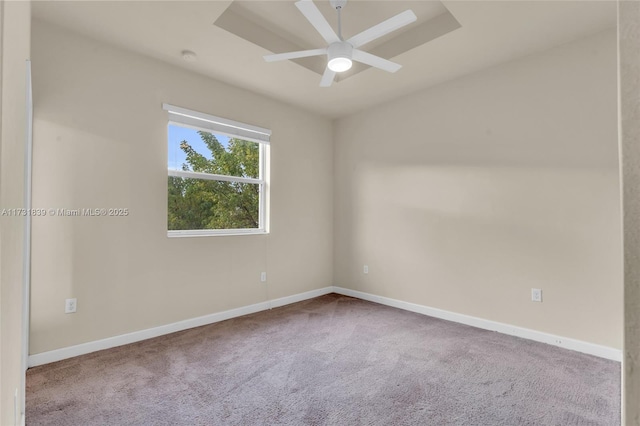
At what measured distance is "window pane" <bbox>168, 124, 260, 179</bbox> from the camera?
3279 mm

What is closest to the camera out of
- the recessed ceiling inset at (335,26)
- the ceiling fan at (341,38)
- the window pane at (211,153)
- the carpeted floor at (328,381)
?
the carpeted floor at (328,381)

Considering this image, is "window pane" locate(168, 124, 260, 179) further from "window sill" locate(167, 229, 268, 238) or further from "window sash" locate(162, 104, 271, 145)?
"window sill" locate(167, 229, 268, 238)

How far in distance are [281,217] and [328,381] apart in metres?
2.25

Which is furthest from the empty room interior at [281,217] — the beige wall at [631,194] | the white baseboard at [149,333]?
the beige wall at [631,194]

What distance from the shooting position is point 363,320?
350 centimetres

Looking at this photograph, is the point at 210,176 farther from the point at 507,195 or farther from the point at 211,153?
the point at 507,195

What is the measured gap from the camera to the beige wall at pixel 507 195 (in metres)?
2.63

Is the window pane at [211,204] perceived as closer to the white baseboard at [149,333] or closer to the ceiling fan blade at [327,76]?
the white baseboard at [149,333]

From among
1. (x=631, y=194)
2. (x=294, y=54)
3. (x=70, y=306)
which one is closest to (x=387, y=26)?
(x=294, y=54)

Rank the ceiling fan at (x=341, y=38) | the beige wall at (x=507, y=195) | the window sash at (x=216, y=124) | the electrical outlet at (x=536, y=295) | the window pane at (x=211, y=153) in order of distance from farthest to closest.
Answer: the window pane at (x=211, y=153), the window sash at (x=216, y=124), the electrical outlet at (x=536, y=295), the beige wall at (x=507, y=195), the ceiling fan at (x=341, y=38)

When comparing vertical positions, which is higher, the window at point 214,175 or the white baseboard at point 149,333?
the window at point 214,175

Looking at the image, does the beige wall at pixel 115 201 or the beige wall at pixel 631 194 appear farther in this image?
the beige wall at pixel 115 201

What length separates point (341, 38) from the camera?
2.30 metres

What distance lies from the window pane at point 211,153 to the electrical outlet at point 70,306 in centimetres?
139
